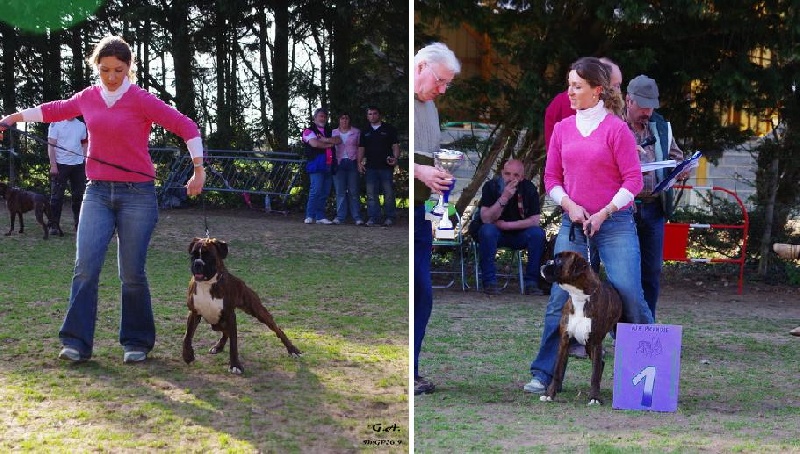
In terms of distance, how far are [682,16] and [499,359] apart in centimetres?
443

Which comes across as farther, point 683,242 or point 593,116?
point 683,242

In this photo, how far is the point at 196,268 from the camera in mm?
4668

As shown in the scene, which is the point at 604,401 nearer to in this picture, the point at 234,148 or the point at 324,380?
the point at 324,380

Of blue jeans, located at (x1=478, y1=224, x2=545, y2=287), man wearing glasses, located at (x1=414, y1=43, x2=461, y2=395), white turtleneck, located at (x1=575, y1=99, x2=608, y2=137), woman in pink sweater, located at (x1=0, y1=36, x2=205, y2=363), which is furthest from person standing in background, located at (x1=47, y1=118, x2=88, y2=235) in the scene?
white turtleneck, located at (x1=575, y1=99, x2=608, y2=137)

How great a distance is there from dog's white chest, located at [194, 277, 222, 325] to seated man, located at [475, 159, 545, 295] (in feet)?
12.6

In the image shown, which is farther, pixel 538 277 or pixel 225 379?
pixel 538 277

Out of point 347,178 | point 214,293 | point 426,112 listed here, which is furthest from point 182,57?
point 426,112

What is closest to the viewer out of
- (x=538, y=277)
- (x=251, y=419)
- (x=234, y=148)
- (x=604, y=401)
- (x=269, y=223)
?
(x=251, y=419)

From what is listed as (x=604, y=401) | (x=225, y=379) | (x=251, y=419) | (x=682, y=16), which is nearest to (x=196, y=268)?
(x=225, y=379)

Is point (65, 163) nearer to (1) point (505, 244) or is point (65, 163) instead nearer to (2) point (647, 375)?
(1) point (505, 244)

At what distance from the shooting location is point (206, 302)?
4789 millimetres

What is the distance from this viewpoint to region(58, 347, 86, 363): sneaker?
4.85 metres

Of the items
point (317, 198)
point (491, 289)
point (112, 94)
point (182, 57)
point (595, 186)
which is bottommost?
point (491, 289)

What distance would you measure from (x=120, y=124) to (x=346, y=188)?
24.9 ft
